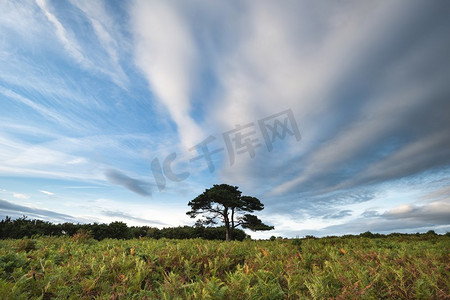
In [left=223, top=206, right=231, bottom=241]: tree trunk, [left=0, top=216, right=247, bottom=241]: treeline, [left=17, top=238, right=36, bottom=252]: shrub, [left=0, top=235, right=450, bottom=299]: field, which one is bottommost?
[left=0, top=235, right=450, bottom=299]: field

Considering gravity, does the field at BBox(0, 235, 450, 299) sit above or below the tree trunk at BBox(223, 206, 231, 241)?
below

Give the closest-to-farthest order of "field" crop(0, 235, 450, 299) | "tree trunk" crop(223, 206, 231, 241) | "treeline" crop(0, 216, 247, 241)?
"field" crop(0, 235, 450, 299), "treeline" crop(0, 216, 247, 241), "tree trunk" crop(223, 206, 231, 241)

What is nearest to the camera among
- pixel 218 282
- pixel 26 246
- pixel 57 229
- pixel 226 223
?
pixel 218 282

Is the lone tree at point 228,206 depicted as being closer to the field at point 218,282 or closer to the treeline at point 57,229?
the treeline at point 57,229

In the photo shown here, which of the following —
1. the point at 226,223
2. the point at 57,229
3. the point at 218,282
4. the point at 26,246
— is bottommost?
the point at 218,282

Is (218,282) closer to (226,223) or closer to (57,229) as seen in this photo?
(57,229)

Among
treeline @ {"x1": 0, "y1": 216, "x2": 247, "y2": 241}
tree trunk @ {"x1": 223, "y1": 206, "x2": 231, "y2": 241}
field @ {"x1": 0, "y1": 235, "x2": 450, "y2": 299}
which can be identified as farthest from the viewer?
tree trunk @ {"x1": 223, "y1": 206, "x2": 231, "y2": 241}

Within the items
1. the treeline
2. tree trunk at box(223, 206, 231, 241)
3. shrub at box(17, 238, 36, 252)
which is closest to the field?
shrub at box(17, 238, 36, 252)

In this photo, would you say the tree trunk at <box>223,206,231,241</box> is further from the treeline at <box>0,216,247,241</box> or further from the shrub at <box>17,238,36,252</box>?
the shrub at <box>17,238,36,252</box>

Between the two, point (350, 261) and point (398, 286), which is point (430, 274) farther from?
point (350, 261)

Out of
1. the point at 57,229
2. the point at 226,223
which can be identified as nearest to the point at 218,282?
the point at 57,229

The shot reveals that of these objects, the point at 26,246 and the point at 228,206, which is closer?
the point at 26,246

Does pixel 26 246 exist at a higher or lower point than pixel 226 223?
lower

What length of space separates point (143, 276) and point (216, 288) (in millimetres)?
1964
